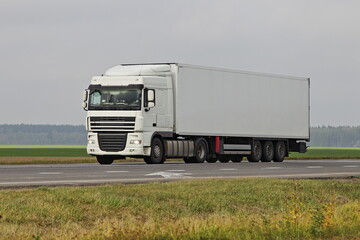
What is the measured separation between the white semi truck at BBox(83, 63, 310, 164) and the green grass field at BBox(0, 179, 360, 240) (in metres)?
13.5

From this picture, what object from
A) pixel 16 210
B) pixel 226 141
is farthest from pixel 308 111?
pixel 16 210

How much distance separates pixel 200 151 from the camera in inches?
1623

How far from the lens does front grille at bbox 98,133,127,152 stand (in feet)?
123

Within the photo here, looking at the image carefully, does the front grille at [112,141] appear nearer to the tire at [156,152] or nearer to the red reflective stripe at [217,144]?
the tire at [156,152]

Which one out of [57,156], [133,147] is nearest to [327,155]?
[57,156]

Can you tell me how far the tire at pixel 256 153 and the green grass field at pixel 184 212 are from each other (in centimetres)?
2003

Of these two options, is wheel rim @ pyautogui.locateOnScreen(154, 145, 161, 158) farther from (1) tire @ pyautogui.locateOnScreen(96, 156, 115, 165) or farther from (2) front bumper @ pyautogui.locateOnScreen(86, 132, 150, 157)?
(1) tire @ pyautogui.locateOnScreen(96, 156, 115, 165)

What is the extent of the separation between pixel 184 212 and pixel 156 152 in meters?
21.0

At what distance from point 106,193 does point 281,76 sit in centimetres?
2885

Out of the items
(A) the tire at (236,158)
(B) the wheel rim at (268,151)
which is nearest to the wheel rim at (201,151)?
(A) the tire at (236,158)

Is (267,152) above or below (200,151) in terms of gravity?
below

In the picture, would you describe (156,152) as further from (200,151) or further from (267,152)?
(267,152)

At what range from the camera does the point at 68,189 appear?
66.3ft

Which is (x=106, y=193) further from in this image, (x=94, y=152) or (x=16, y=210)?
(x=94, y=152)
